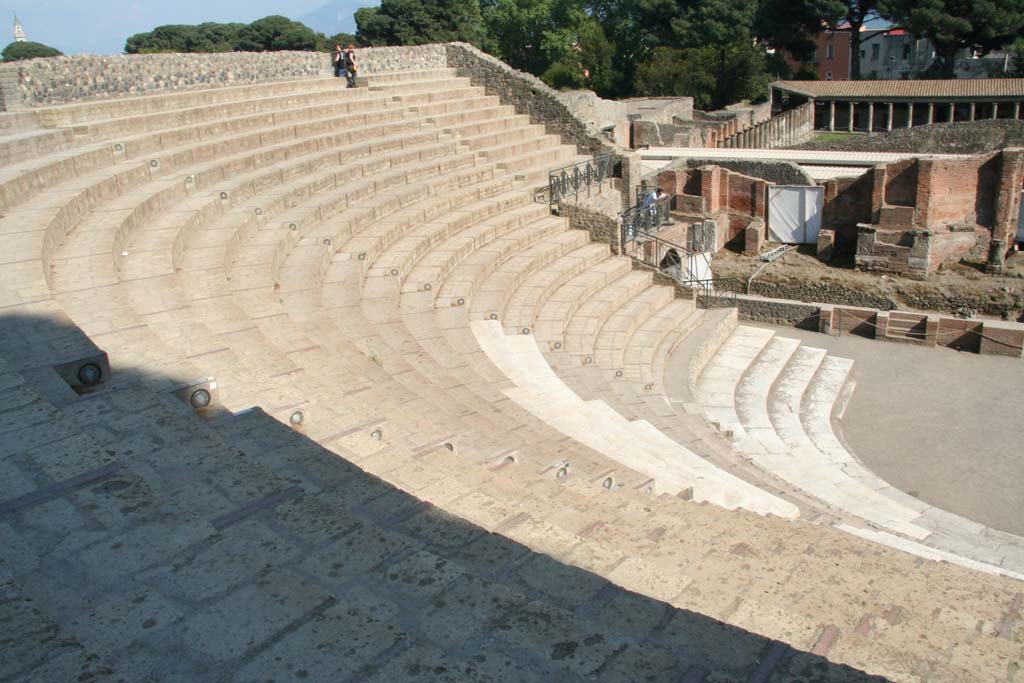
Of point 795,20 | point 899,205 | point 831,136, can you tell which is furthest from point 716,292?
point 795,20

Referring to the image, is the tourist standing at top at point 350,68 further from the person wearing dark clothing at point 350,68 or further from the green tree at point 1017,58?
the green tree at point 1017,58

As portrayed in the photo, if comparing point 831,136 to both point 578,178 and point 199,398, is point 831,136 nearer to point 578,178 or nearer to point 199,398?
point 578,178

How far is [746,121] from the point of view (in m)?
38.1

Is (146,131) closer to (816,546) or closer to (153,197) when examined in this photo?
(153,197)

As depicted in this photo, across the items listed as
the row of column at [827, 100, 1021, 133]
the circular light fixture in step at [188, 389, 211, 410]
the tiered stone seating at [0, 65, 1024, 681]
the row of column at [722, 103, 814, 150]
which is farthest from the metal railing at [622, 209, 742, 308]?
the row of column at [827, 100, 1021, 133]

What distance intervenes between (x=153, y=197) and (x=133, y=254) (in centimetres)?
164

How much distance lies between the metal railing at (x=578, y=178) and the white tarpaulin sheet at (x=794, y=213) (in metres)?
6.24

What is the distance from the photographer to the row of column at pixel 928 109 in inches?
1340

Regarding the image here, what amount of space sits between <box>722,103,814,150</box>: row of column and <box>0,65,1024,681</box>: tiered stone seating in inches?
976

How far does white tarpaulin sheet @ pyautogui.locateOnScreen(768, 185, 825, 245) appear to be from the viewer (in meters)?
20.7

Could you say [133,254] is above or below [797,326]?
above

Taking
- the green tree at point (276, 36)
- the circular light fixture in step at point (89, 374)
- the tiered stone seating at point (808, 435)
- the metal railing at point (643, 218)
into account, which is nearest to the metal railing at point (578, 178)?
the metal railing at point (643, 218)

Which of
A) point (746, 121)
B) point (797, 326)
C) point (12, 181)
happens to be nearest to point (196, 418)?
point (12, 181)

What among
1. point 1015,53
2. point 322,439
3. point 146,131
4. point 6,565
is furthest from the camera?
point 1015,53
